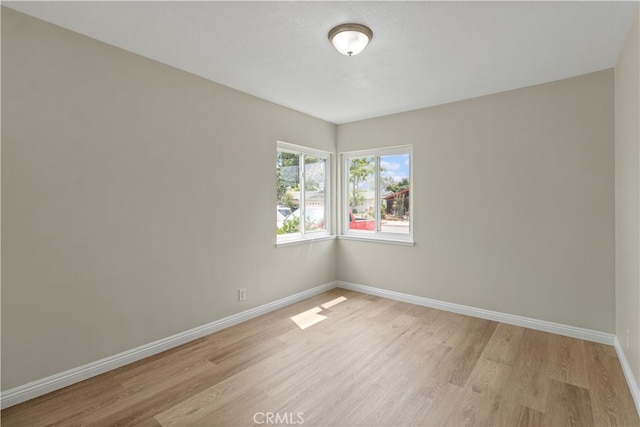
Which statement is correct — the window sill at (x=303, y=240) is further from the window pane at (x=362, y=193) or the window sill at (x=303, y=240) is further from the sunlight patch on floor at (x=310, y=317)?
the sunlight patch on floor at (x=310, y=317)

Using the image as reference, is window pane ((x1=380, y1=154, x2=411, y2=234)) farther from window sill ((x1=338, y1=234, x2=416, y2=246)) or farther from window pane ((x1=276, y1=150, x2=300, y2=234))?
window pane ((x1=276, y1=150, x2=300, y2=234))

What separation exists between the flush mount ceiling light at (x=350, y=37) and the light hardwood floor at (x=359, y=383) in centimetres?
245

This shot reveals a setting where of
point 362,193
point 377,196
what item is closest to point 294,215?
point 362,193

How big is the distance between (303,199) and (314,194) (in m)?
0.27

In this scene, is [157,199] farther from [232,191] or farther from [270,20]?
[270,20]

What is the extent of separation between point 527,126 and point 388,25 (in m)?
2.02

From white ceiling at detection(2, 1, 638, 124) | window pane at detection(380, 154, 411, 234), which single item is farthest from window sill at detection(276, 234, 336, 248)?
white ceiling at detection(2, 1, 638, 124)

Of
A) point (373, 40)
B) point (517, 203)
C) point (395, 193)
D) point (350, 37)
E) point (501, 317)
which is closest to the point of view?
point (350, 37)

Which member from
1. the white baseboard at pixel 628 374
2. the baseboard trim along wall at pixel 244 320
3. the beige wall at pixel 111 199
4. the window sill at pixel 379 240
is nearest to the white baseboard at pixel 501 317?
the baseboard trim along wall at pixel 244 320

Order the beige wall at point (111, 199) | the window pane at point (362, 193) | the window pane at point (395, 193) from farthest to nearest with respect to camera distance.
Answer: the window pane at point (362, 193)
the window pane at point (395, 193)
the beige wall at point (111, 199)

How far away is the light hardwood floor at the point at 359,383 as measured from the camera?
1.99 metres

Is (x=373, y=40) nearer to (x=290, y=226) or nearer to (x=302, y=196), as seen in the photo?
(x=302, y=196)

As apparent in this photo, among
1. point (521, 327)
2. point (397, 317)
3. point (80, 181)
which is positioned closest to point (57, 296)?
point (80, 181)

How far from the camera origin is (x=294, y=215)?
434 centimetres
